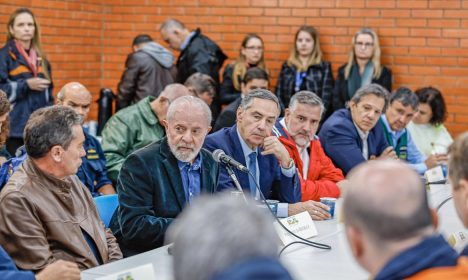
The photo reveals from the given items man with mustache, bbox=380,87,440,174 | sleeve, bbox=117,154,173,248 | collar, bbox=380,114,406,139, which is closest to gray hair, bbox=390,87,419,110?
man with mustache, bbox=380,87,440,174

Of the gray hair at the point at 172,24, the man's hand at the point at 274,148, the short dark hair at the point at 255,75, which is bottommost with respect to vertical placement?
the man's hand at the point at 274,148

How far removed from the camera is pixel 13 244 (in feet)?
9.67

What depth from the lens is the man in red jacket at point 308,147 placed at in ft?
15.7

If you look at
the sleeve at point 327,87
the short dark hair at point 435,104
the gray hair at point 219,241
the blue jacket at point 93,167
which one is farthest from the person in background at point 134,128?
the gray hair at point 219,241

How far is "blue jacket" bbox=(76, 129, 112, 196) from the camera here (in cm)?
494

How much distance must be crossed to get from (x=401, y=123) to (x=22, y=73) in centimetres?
296

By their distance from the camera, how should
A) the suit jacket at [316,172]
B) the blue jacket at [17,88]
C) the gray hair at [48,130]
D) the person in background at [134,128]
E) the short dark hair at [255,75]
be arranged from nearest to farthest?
the gray hair at [48,130], the suit jacket at [316,172], the person in background at [134,128], the blue jacket at [17,88], the short dark hair at [255,75]

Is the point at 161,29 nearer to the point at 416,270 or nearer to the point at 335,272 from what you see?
the point at 335,272

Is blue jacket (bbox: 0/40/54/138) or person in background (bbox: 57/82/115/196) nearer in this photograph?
person in background (bbox: 57/82/115/196)

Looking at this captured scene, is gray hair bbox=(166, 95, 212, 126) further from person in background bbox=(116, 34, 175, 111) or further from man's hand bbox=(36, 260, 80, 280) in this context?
person in background bbox=(116, 34, 175, 111)

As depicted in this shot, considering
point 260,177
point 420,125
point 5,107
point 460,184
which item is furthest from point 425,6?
point 460,184

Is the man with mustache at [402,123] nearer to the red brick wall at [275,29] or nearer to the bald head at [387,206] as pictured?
the red brick wall at [275,29]

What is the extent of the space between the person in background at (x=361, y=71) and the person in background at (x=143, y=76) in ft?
5.21

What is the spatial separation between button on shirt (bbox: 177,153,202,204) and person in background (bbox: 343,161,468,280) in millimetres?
1947
